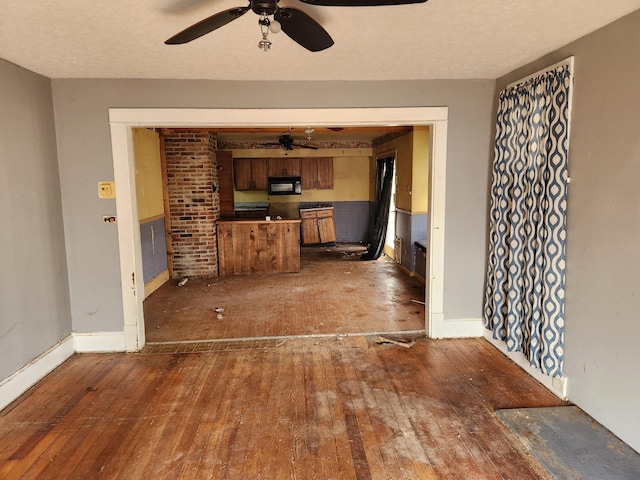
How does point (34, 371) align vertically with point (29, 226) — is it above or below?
below

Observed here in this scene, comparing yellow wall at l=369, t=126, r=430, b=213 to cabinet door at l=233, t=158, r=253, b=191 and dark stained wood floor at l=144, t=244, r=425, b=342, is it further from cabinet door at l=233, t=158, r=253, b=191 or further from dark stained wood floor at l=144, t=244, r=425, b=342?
cabinet door at l=233, t=158, r=253, b=191

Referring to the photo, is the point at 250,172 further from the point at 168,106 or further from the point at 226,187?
the point at 168,106

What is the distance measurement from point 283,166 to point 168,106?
19.2 feet

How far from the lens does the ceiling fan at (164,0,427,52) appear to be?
5.32 feet

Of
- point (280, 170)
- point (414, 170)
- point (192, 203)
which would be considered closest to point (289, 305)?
point (192, 203)

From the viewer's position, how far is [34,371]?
10.3ft

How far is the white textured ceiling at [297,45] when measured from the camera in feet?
6.96

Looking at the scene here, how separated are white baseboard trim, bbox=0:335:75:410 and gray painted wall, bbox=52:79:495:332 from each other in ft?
0.78

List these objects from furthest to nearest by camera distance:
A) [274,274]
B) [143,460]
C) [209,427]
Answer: [274,274], [209,427], [143,460]

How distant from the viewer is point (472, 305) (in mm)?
3984

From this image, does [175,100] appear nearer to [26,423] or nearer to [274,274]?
[26,423]

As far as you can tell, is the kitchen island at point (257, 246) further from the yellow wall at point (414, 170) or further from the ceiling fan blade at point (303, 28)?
the ceiling fan blade at point (303, 28)

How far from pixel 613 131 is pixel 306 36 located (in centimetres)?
185

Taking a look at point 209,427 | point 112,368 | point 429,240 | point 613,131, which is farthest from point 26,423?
point 613,131
